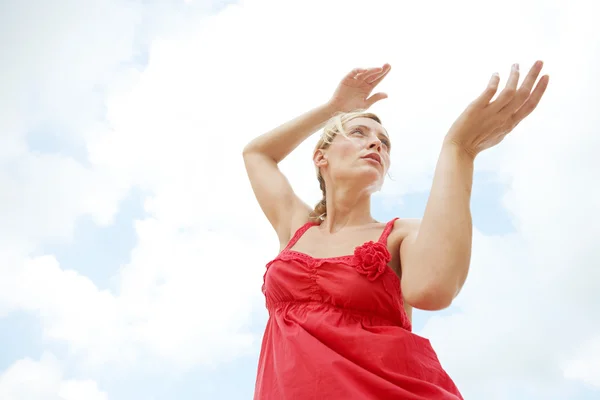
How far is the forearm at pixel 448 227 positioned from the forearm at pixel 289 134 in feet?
3.69

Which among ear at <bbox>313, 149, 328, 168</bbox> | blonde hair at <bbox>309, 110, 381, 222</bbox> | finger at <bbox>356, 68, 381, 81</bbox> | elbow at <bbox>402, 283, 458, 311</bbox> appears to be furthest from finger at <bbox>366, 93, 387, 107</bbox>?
elbow at <bbox>402, 283, 458, 311</bbox>

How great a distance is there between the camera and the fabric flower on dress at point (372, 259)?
1990 mm

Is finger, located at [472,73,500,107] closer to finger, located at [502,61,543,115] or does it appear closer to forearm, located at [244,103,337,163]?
finger, located at [502,61,543,115]

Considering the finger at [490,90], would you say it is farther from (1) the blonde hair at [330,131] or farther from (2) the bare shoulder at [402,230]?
(1) the blonde hair at [330,131]

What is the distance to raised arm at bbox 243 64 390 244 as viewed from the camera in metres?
2.61

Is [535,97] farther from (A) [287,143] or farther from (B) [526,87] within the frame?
(A) [287,143]

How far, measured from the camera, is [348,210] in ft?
8.00

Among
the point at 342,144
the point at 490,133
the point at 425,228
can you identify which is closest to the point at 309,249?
the point at 342,144

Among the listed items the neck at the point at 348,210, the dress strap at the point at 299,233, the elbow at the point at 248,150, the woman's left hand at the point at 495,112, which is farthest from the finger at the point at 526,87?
the elbow at the point at 248,150

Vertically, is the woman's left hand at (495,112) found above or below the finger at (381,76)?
below

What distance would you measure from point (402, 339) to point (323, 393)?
0.97 feet

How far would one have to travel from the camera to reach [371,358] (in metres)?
1.85

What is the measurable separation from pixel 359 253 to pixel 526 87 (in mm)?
746

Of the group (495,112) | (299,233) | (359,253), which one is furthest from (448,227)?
(299,233)
